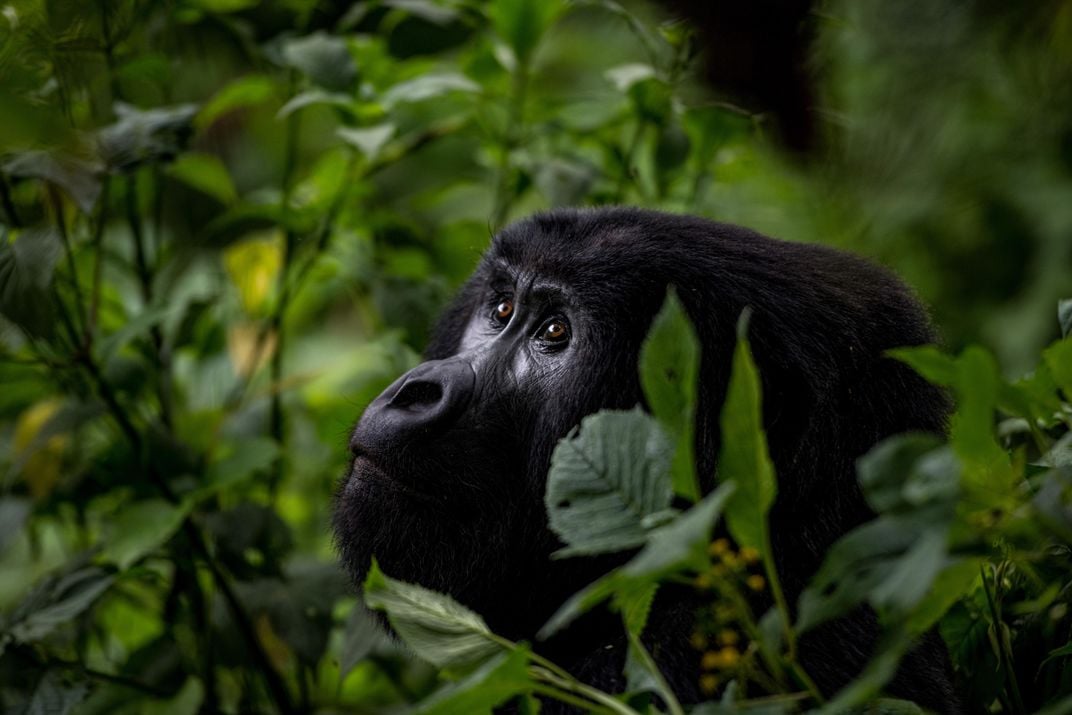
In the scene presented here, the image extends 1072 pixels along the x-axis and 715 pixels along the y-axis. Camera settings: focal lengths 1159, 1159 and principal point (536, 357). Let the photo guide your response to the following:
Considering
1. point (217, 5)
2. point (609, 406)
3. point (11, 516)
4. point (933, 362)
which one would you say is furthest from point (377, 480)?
point (217, 5)

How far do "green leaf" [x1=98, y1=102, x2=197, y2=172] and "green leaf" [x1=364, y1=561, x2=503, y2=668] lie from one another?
48.7 inches

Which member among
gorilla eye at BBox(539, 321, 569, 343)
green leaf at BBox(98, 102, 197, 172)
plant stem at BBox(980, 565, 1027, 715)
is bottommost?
plant stem at BBox(980, 565, 1027, 715)

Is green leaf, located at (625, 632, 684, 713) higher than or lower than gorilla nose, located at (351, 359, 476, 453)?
higher

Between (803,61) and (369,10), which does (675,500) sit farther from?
(369,10)

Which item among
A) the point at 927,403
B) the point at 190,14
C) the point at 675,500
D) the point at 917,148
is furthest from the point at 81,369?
the point at 917,148

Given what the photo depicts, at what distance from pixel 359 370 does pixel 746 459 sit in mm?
1719

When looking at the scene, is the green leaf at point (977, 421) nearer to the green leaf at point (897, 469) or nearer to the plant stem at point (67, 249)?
the green leaf at point (897, 469)

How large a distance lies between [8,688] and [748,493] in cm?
162

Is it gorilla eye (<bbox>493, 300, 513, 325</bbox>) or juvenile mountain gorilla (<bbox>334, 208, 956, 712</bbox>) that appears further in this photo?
gorilla eye (<bbox>493, 300, 513, 325</bbox>)

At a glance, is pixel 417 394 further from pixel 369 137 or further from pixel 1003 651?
pixel 1003 651

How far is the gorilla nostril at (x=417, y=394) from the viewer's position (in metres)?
1.90

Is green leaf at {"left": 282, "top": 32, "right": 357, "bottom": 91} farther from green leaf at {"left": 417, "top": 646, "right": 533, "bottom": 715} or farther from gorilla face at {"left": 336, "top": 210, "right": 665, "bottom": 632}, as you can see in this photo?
green leaf at {"left": 417, "top": 646, "right": 533, "bottom": 715}

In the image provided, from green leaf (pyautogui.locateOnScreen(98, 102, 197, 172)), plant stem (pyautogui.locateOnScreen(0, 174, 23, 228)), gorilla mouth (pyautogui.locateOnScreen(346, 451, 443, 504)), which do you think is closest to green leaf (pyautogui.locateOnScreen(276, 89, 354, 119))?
green leaf (pyautogui.locateOnScreen(98, 102, 197, 172))

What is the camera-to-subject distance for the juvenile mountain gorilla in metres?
1.82
